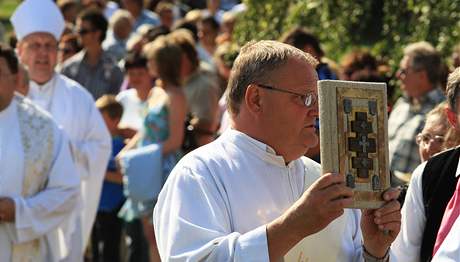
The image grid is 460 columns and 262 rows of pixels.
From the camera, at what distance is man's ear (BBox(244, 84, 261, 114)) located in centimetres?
462

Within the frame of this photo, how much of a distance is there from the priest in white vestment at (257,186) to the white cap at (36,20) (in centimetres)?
533

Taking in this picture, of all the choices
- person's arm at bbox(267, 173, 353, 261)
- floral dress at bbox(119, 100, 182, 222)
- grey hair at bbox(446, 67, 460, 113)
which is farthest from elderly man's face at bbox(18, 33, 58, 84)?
person's arm at bbox(267, 173, 353, 261)

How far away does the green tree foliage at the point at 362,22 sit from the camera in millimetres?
9930

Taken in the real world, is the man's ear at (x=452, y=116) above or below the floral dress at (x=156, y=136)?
above

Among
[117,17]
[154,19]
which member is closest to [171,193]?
[117,17]

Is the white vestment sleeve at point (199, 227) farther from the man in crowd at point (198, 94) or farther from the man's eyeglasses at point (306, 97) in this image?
the man in crowd at point (198, 94)

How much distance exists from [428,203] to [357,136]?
1151 mm

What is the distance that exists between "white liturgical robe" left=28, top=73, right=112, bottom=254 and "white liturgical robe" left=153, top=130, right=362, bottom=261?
513cm

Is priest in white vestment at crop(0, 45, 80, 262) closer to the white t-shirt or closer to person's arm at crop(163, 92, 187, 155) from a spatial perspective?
person's arm at crop(163, 92, 187, 155)

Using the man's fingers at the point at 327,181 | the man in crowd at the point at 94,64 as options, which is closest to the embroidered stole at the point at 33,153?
the man's fingers at the point at 327,181

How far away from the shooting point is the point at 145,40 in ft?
41.9

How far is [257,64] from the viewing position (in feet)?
15.2

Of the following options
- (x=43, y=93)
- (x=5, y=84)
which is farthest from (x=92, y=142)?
(x=5, y=84)

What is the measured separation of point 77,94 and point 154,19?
6.96 metres
